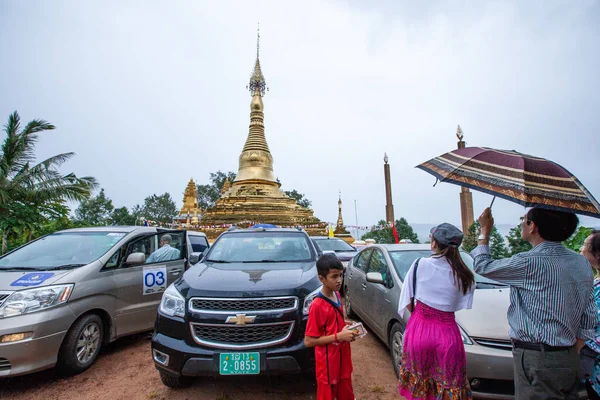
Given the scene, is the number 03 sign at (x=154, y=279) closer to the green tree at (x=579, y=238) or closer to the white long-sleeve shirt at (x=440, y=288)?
the white long-sleeve shirt at (x=440, y=288)

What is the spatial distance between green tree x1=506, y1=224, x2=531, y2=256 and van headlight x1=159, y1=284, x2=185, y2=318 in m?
6.83

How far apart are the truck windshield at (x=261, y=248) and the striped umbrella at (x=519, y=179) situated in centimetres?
235

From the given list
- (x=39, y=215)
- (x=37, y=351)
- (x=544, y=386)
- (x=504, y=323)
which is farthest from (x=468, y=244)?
(x=39, y=215)

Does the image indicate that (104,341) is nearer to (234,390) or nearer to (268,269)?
(234,390)

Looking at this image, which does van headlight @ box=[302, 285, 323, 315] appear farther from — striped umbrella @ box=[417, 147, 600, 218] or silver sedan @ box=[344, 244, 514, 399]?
striped umbrella @ box=[417, 147, 600, 218]

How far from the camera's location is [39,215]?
10281mm

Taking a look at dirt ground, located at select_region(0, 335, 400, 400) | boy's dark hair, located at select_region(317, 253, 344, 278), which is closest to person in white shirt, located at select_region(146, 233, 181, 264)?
dirt ground, located at select_region(0, 335, 400, 400)

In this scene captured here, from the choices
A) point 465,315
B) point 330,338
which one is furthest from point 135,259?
point 465,315

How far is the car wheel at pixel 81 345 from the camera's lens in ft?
11.2

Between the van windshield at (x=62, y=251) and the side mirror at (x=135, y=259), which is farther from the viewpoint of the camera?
the side mirror at (x=135, y=259)

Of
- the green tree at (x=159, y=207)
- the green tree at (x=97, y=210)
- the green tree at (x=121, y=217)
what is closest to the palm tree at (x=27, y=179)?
the green tree at (x=121, y=217)

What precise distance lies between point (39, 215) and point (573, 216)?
43.1 feet

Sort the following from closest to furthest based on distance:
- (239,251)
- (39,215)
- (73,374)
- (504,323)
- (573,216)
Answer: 1. (573,216)
2. (504,323)
3. (73,374)
4. (239,251)
5. (39,215)

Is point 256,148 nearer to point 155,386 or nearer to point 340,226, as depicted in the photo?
point 340,226
